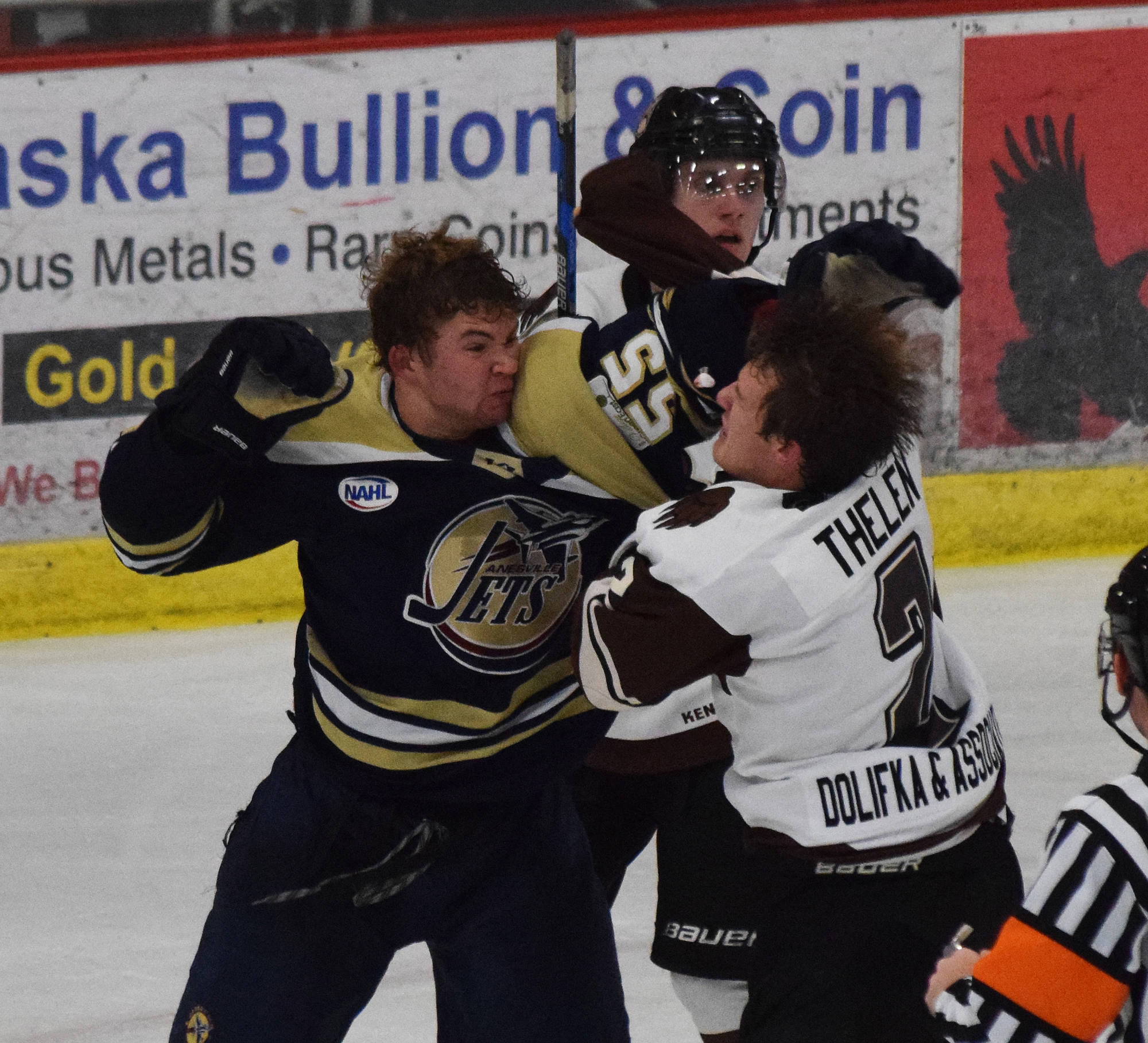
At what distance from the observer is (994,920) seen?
1.86 meters

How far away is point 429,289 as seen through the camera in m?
1.97

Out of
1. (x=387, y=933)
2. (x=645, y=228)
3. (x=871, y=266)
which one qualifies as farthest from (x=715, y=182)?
(x=387, y=933)

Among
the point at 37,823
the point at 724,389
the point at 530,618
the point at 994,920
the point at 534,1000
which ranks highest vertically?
the point at 724,389

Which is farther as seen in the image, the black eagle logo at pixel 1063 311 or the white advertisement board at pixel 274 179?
the black eagle logo at pixel 1063 311

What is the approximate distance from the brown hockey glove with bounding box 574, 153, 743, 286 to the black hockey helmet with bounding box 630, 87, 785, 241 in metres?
0.18

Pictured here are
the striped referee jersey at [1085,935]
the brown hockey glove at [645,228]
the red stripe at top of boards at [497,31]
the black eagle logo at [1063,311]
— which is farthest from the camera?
the black eagle logo at [1063,311]

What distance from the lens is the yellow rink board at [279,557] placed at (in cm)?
452

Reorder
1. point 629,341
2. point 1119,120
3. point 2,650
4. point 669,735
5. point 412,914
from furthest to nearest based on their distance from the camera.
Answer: point 1119,120 < point 2,650 < point 669,735 < point 412,914 < point 629,341

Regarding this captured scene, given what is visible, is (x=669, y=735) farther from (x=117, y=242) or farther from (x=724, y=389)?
(x=117, y=242)

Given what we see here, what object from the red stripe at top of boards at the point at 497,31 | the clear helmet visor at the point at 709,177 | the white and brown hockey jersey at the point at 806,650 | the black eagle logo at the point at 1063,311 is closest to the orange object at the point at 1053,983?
the white and brown hockey jersey at the point at 806,650

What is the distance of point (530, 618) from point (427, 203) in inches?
105

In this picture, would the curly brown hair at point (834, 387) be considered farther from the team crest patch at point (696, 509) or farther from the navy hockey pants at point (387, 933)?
the navy hockey pants at point (387, 933)

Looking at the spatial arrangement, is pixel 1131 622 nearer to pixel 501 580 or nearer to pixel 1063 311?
pixel 501 580

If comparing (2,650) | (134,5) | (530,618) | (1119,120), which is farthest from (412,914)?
(1119,120)
